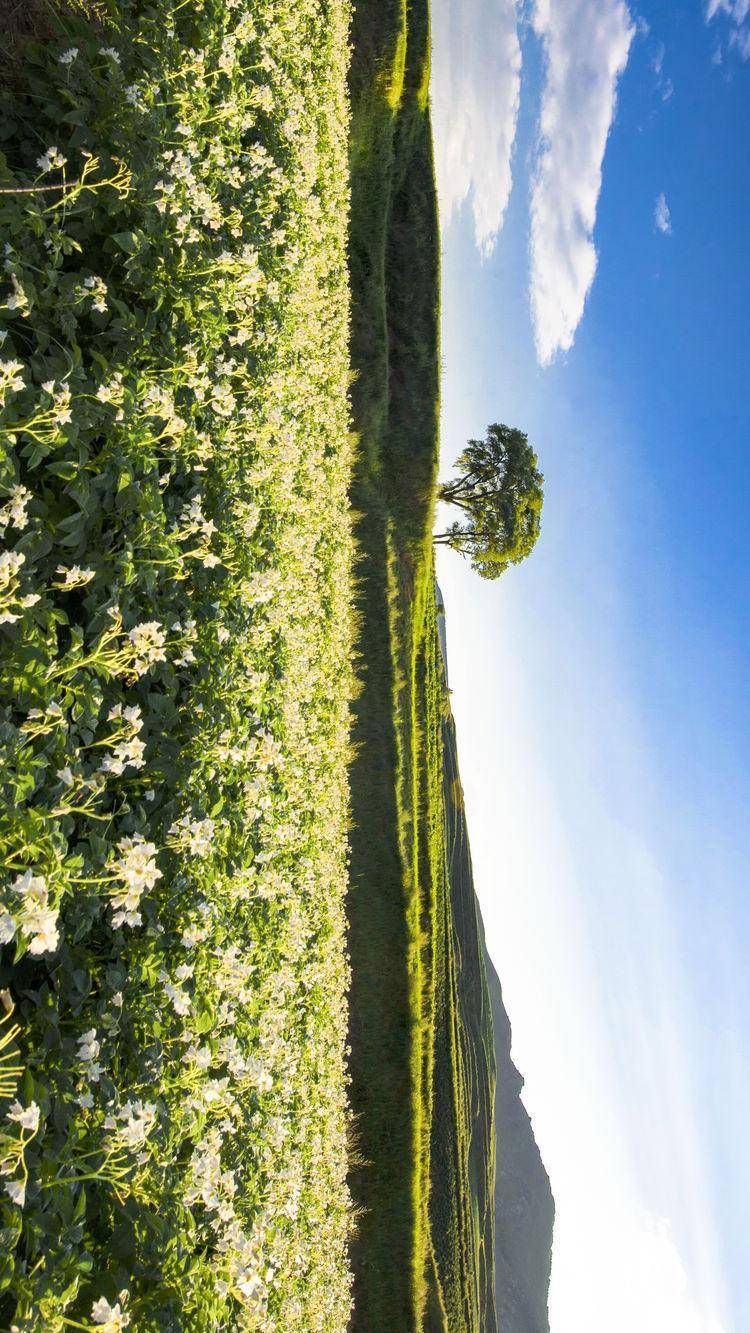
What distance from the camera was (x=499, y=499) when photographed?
34281mm

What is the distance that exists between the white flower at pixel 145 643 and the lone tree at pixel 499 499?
30.4 meters

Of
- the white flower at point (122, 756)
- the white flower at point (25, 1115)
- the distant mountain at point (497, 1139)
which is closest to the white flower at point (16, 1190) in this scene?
the white flower at point (25, 1115)

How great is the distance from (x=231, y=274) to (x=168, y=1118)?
8.56 m

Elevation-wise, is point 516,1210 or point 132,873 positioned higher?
point 132,873

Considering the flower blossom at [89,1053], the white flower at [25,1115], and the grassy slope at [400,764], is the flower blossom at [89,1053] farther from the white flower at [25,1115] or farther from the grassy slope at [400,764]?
the grassy slope at [400,764]

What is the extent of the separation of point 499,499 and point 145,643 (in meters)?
30.8

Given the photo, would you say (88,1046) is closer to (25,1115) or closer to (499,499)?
(25,1115)

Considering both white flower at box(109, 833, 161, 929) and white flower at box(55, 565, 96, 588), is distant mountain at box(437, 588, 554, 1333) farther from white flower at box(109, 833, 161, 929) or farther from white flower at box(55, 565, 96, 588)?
white flower at box(55, 565, 96, 588)

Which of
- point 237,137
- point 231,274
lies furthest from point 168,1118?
point 237,137

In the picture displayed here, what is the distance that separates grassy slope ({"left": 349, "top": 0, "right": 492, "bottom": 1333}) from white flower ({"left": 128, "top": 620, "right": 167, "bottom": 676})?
39.4 ft

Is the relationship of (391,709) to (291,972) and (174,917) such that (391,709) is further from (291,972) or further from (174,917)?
(174,917)

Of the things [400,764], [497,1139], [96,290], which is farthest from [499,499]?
[497,1139]

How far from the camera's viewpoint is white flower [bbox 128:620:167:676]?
534 cm

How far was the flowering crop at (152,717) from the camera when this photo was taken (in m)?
4.27
